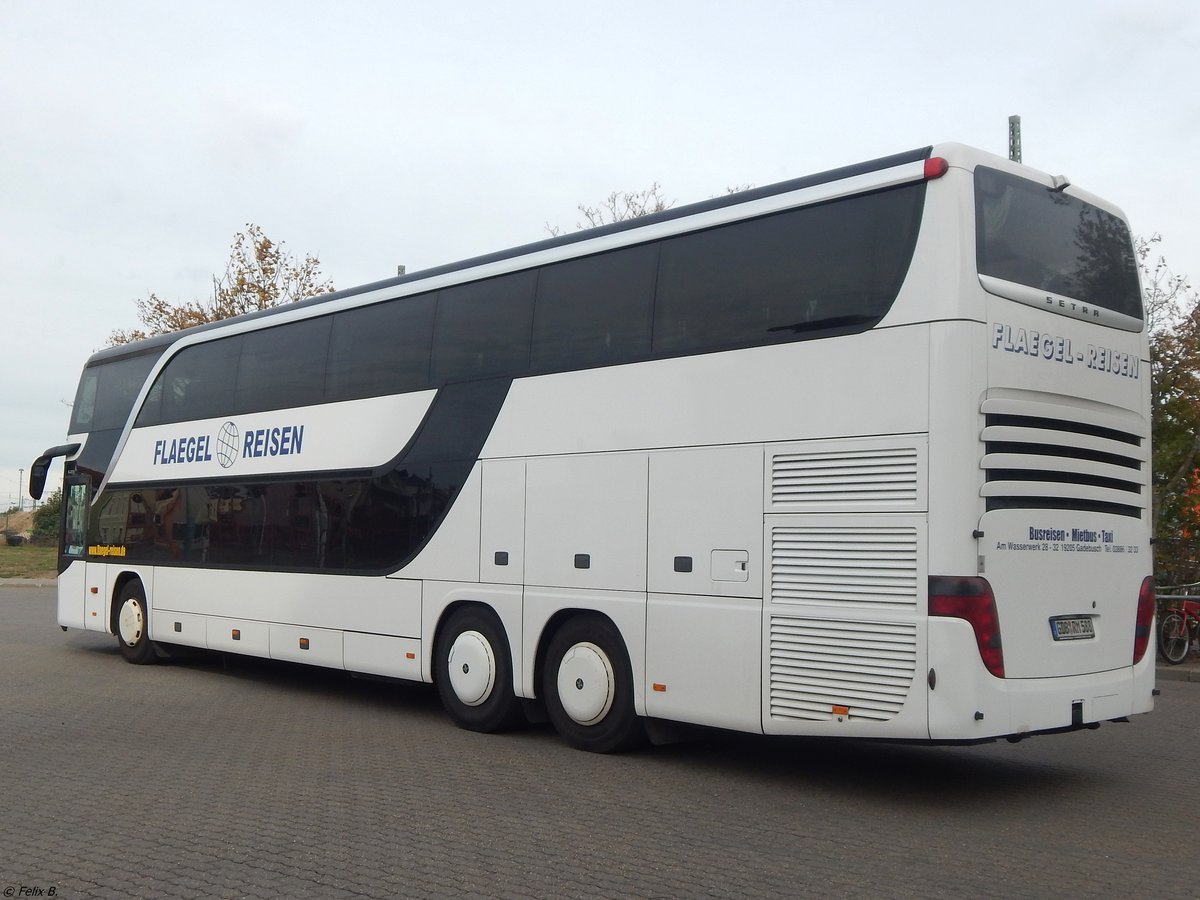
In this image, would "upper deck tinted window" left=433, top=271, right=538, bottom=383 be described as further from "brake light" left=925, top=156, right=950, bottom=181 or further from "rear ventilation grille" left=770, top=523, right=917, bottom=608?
"brake light" left=925, top=156, right=950, bottom=181

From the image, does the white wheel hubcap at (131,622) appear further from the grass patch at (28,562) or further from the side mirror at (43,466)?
the grass patch at (28,562)

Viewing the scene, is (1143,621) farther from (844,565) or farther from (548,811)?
(548,811)

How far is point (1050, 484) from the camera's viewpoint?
848 centimetres

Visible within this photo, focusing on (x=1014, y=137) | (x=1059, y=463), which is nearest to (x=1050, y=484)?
(x=1059, y=463)

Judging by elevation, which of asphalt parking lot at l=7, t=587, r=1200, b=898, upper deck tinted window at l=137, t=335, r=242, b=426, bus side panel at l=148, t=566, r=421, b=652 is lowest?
asphalt parking lot at l=7, t=587, r=1200, b=898

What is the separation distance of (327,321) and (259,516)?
2481 mm

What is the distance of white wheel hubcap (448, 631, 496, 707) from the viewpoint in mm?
11359

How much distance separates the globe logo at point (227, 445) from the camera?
15070 millimetres

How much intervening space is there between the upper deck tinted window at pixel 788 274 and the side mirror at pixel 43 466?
38.5ft

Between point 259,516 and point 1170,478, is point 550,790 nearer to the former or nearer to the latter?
point 259,516

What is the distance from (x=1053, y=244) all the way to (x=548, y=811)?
5079 millimetres

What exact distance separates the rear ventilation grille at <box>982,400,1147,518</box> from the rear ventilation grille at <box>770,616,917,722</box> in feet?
3.66

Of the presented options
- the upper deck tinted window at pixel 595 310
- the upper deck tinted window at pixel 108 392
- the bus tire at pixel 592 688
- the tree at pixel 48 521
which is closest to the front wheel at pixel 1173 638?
the bus tire at pixel 592 688

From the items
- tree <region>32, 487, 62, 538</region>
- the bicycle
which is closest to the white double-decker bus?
the bicycle
